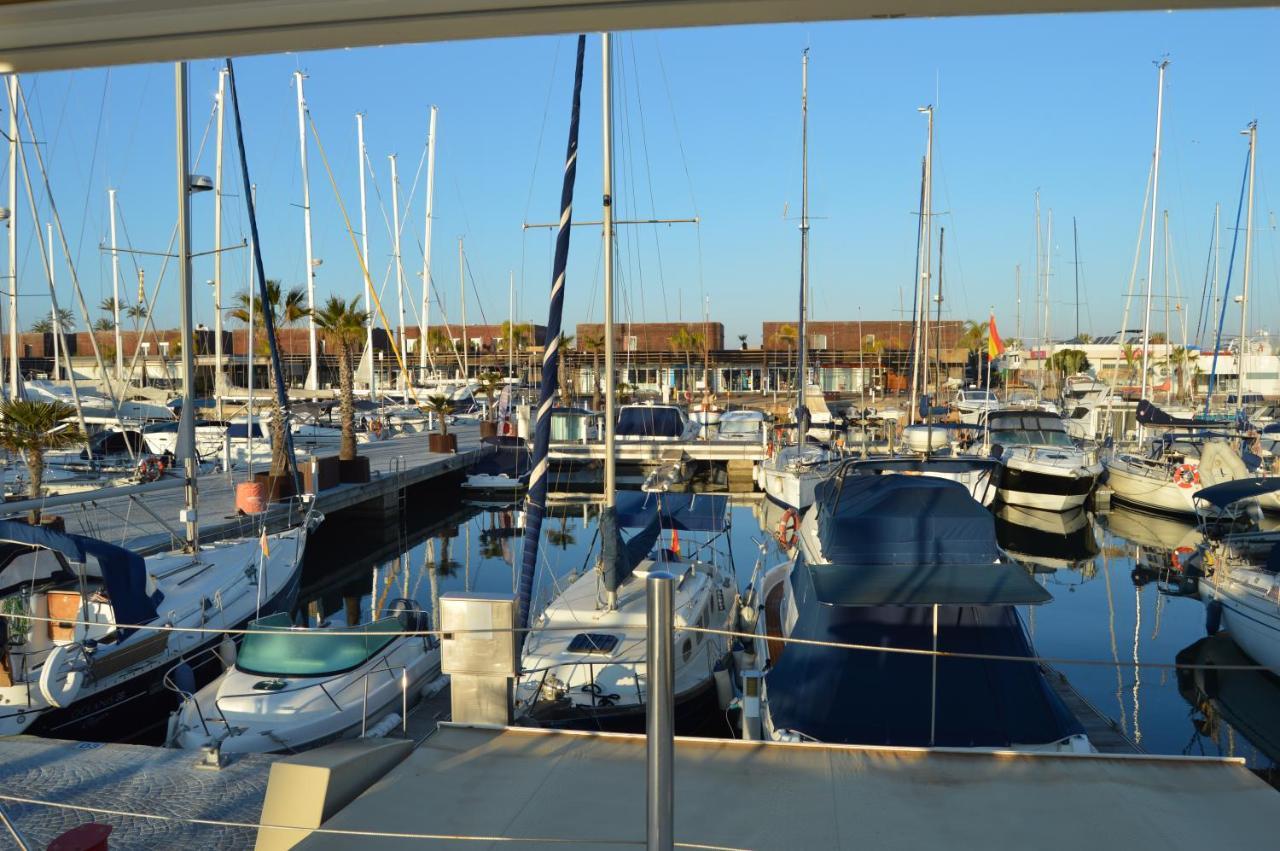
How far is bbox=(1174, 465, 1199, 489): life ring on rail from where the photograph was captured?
2694cm

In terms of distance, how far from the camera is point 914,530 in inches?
392

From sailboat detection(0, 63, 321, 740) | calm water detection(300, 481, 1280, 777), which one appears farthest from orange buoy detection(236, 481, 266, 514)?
sailboat detection(0, 63, 321, 740)

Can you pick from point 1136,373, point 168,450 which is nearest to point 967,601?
point 168,450

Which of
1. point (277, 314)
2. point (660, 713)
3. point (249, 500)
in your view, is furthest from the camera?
point (277, 314)

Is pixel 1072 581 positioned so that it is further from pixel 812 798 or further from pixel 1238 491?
pixel 812 798

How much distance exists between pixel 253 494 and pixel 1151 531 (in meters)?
23.7

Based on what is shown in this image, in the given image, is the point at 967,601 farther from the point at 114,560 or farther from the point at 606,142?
the point at 114,560

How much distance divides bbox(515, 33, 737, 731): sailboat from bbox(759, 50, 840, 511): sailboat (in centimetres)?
1264

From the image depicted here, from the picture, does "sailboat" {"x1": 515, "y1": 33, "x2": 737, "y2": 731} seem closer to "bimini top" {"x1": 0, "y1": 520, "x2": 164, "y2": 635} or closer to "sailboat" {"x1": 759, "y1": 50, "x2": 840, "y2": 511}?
"bimini top" {"x1": 0, "y1": 520, "x2": 164, "y2": 635}

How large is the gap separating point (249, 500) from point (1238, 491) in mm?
19846

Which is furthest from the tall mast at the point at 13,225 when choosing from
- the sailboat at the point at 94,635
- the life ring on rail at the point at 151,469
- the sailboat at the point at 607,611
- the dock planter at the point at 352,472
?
the sailboat at the point at 607,611

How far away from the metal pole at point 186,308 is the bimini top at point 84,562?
346cm

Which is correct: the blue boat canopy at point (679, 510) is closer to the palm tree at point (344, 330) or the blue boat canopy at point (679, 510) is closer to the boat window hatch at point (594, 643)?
the boat window hatch at point (594, 643)

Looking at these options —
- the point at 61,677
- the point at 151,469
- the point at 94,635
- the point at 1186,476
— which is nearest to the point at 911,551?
the point at 61,677
